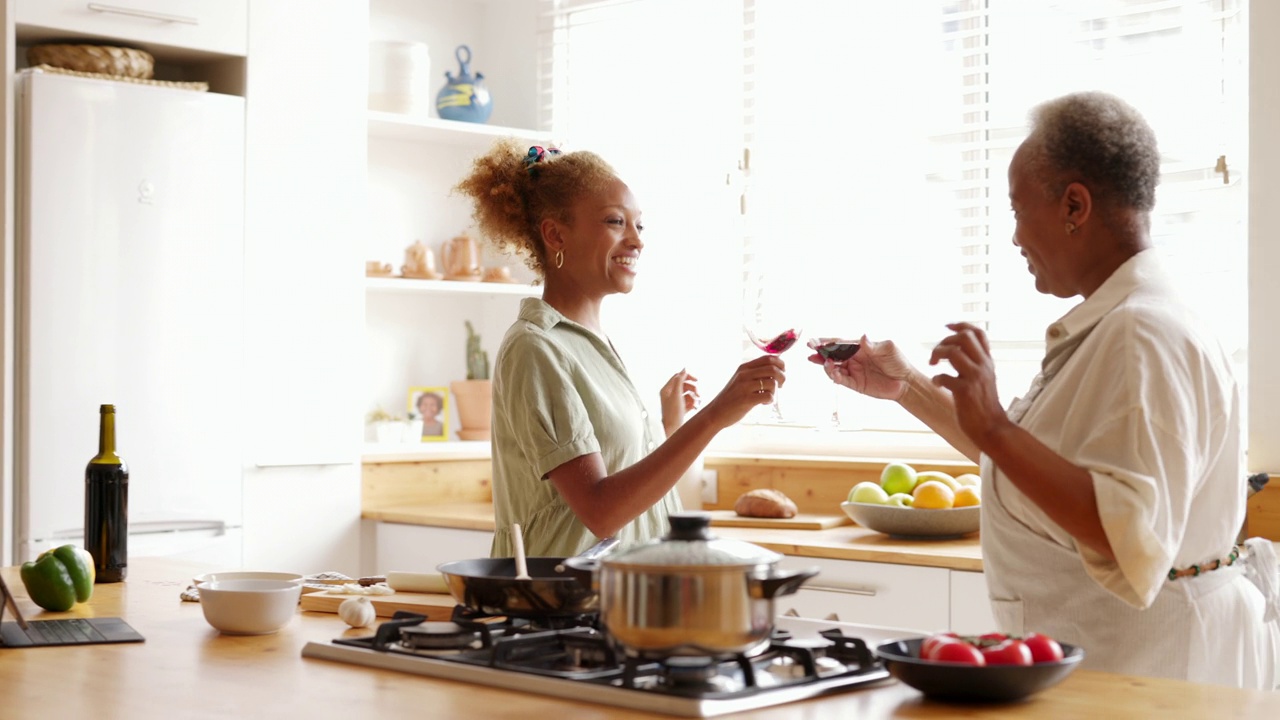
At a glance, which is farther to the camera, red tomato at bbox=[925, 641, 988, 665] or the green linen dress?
the green linen dress

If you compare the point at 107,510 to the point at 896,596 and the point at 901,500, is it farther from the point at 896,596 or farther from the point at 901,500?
the point at 901,500

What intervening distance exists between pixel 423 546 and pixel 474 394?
690 millimetres

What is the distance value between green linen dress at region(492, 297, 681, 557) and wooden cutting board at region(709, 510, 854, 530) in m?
1.16

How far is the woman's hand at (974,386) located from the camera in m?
1.72

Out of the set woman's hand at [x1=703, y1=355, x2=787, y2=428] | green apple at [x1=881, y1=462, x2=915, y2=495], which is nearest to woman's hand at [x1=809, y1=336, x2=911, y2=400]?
woman's hand at [x1=703, y1=355, x2=787, y2=428]

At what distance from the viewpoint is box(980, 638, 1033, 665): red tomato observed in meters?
1.42

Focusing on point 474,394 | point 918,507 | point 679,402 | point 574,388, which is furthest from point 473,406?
point 574,388

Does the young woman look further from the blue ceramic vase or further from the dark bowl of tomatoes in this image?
the blue ceramic vase

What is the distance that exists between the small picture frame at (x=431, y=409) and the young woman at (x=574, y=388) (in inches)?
82.6

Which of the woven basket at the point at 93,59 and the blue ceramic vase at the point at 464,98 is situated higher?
the blue ceramic vase at the point at 464,98

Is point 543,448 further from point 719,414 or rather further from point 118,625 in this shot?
point 118,625

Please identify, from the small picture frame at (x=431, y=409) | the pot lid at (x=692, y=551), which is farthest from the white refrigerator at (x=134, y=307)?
the pot lid at (x=692, y=551)

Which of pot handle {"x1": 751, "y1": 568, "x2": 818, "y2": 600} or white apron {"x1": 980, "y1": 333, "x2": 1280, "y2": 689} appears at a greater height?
pot handle {"x1": 751, "y1": 568, "x2": 818, "y2": 600}

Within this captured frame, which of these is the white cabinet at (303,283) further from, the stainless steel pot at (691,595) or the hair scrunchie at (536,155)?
the stainless steel pot at (691,595)
